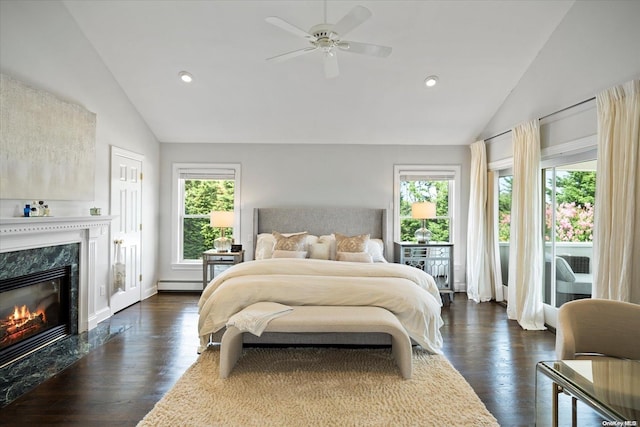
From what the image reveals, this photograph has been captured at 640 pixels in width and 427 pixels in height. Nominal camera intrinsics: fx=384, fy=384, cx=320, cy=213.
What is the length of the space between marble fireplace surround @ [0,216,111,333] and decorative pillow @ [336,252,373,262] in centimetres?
294

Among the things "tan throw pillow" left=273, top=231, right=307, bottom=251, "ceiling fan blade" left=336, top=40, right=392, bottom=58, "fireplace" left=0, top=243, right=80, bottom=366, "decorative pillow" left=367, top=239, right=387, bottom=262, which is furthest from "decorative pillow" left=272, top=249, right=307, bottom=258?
"ceiling fan blade" left=336, top=40, right=392, bottom=58

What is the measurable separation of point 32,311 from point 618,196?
5.35 m

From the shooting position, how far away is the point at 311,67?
188 inches

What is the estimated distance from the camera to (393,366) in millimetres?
3279

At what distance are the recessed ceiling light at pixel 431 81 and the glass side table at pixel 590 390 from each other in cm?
390

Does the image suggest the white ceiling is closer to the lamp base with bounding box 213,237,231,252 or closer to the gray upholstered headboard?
the gray upholstered headboard

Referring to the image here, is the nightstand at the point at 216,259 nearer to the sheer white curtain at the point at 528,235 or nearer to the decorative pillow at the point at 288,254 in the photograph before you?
the decorative pillow at the point at 288,254

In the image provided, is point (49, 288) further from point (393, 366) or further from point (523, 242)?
point (523, 242)

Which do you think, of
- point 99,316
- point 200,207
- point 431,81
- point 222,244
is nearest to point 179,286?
point 222,244

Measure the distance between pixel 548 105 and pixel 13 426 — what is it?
216 inches

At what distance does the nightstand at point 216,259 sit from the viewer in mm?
5672

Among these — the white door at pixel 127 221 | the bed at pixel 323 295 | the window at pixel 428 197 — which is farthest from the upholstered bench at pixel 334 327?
the window at pixel 428 197

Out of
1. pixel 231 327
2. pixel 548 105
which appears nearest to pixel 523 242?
pixel 548 105

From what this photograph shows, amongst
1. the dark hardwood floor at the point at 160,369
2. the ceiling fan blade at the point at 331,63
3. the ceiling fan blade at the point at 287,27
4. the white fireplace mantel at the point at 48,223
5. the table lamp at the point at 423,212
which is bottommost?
the dark hardwood floor at the point at 160,369
